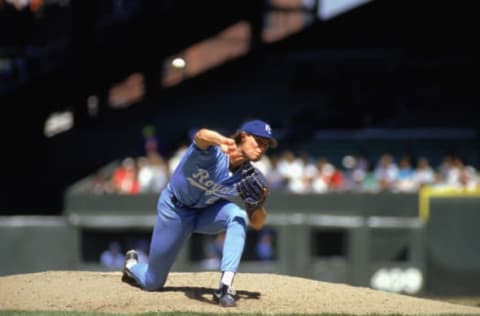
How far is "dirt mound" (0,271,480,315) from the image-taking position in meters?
8.63

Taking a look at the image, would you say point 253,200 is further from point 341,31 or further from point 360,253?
point 341,31

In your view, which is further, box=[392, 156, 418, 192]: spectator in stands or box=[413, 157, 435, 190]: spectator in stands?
box=[413, 157, 435, 190]: spectator in stands

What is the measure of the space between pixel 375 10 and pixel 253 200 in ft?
44.9

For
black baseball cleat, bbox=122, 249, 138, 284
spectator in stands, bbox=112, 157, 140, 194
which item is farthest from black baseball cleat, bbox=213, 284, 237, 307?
spectator in stands, bbox=112, 157, 140, 194

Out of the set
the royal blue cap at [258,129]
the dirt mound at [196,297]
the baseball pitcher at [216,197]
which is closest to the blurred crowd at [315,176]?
the dirt mound at [196,297]

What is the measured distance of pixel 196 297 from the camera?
350 inches

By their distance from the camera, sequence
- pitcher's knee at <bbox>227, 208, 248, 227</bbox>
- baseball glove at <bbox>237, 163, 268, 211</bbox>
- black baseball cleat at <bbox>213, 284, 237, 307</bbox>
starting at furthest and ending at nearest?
pitcher's knee at <bbox>227, 208, 248, 227</bbox>, black baseball cleat at <bbox>213, 284, 237, 307</bbox>, baseball glove at <bbox>237, 163, 268, 211</bbox>

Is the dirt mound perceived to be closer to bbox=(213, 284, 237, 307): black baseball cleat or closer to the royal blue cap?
bbox=(213, 284, 237, 307): black baseball cleat

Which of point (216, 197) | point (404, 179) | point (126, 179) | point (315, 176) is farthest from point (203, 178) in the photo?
point (404, 179)

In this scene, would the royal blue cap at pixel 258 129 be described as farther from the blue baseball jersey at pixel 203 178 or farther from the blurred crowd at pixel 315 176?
the blurred crowd at pixel 315 176

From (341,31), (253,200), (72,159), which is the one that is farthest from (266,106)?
(253,200)

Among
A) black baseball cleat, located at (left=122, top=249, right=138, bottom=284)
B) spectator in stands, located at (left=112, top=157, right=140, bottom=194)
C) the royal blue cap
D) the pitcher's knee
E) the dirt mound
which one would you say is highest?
the royal blue cap

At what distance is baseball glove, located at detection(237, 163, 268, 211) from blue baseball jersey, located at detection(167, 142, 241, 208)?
116 millimetres

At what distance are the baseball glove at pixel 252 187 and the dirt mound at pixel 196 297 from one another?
936mm
